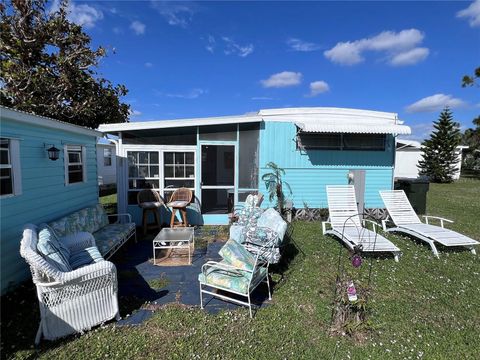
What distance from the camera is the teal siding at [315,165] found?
8484 millimetres

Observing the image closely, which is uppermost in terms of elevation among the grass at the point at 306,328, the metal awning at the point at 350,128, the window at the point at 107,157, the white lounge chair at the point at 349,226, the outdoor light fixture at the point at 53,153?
the metal awning at the point at 350,128

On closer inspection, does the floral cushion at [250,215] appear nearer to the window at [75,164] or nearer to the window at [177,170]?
the window at [177,170]

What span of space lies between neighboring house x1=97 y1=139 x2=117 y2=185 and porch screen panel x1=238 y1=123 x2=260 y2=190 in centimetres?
1223

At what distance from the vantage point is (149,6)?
7551 mm

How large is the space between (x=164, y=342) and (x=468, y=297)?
4.51 m

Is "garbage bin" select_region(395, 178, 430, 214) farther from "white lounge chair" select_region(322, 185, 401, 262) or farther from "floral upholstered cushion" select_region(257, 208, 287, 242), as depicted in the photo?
"floral upholstered cushion" select_region(257, 208, 287, 242)

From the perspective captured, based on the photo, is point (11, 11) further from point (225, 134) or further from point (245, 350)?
point (245, 350)

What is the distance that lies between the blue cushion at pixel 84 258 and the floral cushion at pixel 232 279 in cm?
170

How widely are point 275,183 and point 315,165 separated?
5.10 ft

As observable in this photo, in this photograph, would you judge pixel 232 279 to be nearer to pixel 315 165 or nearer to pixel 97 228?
pixel 97 228

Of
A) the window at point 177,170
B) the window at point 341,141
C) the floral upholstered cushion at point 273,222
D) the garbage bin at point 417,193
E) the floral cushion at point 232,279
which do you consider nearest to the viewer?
the floral cushion at point 232,279

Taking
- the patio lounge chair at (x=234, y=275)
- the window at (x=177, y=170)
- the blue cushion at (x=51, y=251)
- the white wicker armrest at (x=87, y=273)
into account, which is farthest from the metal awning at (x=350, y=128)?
the blue cushion at (x=51, y=251)

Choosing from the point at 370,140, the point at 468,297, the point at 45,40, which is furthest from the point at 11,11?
the point at 468,297

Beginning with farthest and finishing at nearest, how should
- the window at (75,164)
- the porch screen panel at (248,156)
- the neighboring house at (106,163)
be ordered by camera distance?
the neighboring house at (106,163)
the porch screen panel at (248,156)
the window at (75,164)
